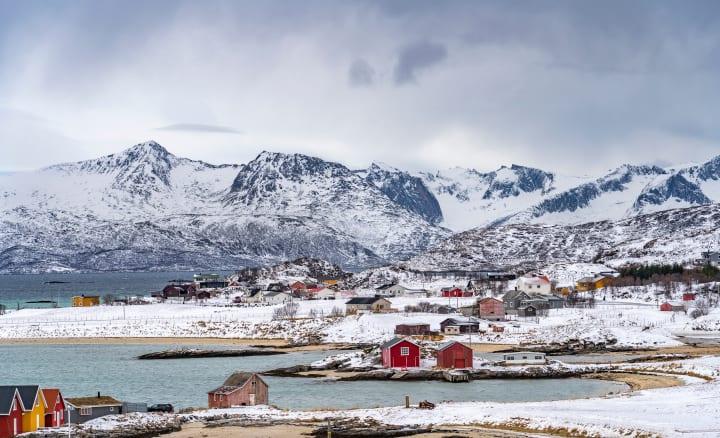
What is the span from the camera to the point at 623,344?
98.0 m

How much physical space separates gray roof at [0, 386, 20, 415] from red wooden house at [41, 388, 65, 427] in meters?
3.19

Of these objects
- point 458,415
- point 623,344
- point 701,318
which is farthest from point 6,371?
point 701,318

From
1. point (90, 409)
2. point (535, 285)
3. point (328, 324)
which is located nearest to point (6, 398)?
point (90, 409)

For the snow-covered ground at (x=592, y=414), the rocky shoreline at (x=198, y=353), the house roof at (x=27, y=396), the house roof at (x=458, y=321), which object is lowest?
the snow-covered ground at (x=592, y=414)

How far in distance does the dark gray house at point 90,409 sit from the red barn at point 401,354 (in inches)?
1142

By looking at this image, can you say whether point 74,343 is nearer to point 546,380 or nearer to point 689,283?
point 546,380

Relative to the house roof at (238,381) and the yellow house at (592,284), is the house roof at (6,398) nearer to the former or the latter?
the house roof at (238,381)

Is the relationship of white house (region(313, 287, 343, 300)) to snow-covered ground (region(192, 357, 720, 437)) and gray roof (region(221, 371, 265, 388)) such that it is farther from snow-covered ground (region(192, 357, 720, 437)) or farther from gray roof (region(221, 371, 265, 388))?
snow-covered ground (region(192, 357, 720, 437))

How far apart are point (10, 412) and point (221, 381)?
2949cm

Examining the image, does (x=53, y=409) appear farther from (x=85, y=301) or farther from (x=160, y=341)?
(x=85, y=301)

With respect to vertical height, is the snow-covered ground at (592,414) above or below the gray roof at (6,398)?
below

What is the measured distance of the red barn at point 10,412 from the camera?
157 feet

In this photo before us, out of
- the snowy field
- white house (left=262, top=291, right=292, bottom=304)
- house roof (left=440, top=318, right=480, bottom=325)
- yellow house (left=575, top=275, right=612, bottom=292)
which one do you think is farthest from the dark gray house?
yellow house (left=575, top=275, right=612, bottom=292)

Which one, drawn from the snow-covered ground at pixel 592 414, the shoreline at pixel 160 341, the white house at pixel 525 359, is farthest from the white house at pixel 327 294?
the snow-covered ground at pixel 592 414
